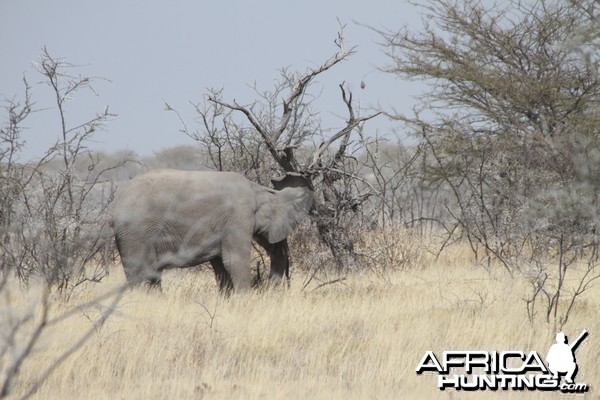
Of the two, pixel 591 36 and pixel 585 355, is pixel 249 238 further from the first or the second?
pixel 591 36

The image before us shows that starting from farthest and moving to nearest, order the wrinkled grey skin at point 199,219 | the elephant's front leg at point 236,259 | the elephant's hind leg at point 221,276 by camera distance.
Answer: the elephant's hind leg at point 221,276 → the elephant's front leg at point 236,259 → the wrinkled grey skin at point 199,219

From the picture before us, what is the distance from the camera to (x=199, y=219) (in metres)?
8.62

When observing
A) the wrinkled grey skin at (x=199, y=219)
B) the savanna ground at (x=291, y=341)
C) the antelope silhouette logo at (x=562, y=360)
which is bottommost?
the savanna ground at (x=291, y=341)

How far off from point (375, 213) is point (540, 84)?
4102mm

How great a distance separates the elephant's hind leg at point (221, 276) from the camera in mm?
9405

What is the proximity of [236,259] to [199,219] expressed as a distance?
677 mm

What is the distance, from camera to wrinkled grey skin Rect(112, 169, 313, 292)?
8859 mm

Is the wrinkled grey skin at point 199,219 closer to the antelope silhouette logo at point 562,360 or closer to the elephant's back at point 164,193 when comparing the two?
the elephant's back at point 164,193

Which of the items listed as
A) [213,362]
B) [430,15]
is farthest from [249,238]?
[430,15]

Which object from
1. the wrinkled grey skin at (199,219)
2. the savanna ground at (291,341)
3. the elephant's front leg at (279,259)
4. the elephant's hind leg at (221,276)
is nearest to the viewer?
the savanna ground at (291,341)

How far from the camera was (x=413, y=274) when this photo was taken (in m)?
10.7

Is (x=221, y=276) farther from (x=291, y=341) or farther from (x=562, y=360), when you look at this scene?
(x=562, y=360)

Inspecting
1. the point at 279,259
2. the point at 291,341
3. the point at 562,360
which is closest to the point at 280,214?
the point at 279,259

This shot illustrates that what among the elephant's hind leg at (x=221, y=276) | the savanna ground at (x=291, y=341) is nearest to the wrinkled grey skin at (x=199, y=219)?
the elephant's hind leg at (x=221, y=276)
